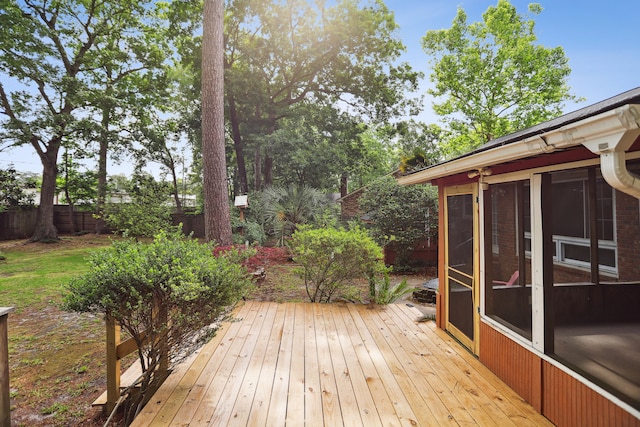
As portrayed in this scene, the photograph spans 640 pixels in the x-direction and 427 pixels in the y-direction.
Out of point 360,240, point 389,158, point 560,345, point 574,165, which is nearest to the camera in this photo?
point 574,165

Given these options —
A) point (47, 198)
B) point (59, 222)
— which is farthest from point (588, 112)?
point (59, 222)

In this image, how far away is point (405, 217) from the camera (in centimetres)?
895

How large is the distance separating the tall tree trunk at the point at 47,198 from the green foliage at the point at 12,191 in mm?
1891

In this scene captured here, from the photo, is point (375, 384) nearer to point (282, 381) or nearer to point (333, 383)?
point (333, 383)

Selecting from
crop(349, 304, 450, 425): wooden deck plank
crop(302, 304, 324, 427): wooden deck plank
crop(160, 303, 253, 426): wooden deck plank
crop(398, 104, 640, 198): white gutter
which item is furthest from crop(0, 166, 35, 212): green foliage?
crop(398, 104, 640, 198): white gutter

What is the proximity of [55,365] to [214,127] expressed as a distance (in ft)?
17.0

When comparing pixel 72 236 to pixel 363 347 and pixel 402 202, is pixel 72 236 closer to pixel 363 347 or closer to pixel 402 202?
pixel 402 202

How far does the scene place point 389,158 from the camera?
115 feet

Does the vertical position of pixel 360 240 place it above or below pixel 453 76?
below

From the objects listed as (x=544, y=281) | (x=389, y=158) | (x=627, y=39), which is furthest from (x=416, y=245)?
(x=389, y=158)

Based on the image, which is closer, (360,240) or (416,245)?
(360,240)

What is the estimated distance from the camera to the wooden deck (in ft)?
7.47

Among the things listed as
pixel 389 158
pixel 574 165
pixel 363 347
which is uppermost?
pixel 389 158

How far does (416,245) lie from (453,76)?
523 inches
